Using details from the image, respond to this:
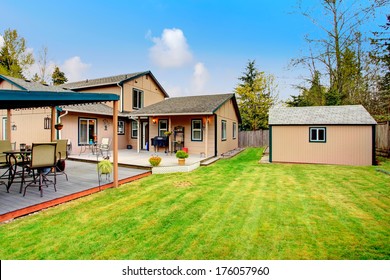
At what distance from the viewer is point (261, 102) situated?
2406 centimetres

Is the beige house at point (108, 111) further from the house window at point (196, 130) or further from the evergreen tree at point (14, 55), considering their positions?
the evergreen tree at point (14, 55)

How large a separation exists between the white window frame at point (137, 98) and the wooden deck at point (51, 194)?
1016 cm

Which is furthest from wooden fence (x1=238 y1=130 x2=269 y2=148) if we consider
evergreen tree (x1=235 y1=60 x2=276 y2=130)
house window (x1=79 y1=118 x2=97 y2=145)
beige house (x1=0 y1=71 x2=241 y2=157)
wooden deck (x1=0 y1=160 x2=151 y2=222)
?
wooden deck (x1=0 y1=160 x2=151 y2=222)

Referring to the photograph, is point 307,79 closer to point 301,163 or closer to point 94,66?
point 301,163

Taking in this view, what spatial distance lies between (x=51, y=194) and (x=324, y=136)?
35.6 ft

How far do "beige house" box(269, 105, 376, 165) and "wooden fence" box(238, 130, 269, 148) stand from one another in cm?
839

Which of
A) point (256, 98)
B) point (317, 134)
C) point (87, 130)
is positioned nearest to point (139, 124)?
point (87, 130)

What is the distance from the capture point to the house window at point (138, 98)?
16828 mm

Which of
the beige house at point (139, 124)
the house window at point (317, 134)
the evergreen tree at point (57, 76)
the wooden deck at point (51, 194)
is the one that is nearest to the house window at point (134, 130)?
the beige house at point (139, 124)

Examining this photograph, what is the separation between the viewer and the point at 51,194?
5109 mm

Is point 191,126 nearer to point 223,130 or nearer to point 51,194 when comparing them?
point 223,130

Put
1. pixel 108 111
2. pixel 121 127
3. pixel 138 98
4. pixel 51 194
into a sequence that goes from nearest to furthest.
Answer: pixel 51 194 → pixel 108 111 → pixel 121 127 → pixel 138 98

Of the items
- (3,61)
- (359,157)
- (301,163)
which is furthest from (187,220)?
(3,61)

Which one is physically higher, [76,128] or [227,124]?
[227,124]
